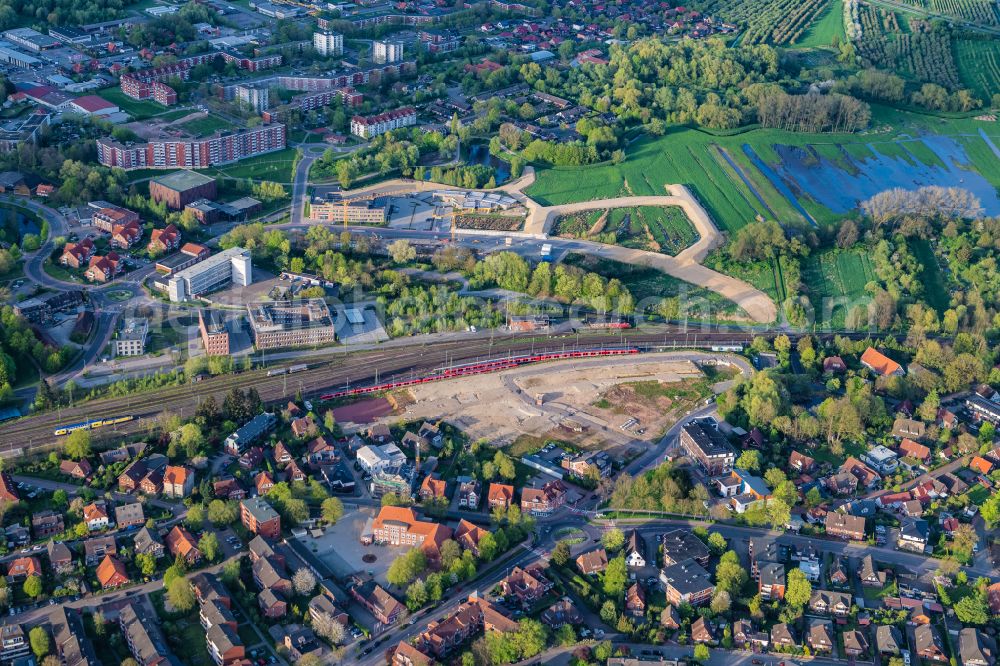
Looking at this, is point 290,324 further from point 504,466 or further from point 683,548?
point 683,548

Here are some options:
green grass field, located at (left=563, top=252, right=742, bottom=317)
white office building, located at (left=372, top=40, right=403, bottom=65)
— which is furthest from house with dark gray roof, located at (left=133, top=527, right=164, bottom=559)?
white office building, located at (left=372, top=40, right=403, bottom=65)

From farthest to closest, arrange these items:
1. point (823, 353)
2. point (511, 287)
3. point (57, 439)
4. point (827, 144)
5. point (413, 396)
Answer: point (827, 144)
point (511, 287)
point (823, 353)
point (413, 396)
point (57, 439)

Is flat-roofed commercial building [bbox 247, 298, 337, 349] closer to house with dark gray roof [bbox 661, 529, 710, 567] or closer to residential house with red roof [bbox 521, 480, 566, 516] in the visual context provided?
residential house with red roof [bbox 521, 480, 566, 516]

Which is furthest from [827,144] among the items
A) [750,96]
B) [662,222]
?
[662,222]

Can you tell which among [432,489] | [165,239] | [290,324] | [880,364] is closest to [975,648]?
[432,489]

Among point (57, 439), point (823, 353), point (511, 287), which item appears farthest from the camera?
point (511, 287)

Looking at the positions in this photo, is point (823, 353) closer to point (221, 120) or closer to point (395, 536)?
point (395, 536)
